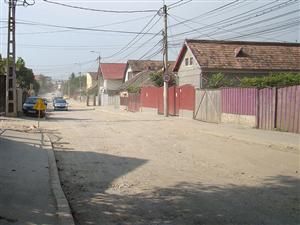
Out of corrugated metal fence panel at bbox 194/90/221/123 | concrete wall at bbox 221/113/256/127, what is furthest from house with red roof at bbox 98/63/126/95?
concrete wall at bbox 221/113/256/127

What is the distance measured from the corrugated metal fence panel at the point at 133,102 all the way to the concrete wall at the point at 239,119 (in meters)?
24.1

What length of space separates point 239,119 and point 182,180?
14808mm

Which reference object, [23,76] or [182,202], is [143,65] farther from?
[182,202]

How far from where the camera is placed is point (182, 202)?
8242 millimetres

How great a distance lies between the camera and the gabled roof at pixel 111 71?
3465 inches

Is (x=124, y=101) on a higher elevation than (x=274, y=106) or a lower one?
lower

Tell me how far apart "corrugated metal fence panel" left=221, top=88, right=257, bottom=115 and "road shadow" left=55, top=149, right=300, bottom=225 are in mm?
12637

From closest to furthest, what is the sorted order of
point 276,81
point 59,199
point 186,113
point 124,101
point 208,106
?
point 59,199 < point 276,81 < point 208,106 < point 186,113 < point 124,101

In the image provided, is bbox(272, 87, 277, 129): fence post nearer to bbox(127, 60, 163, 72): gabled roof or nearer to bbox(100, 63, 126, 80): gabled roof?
bbox(127, 60, 163, 72): gabled roof

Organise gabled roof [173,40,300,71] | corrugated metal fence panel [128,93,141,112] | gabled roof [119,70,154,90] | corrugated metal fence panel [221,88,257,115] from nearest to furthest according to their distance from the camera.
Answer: corrugated metal fence panel [221,88,257,115], gabled roof [173,40,300,71], corrugated metal fence panel [128,93,141,112], gabled roof [119,70,154,90]

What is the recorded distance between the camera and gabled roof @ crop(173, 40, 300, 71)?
127ft

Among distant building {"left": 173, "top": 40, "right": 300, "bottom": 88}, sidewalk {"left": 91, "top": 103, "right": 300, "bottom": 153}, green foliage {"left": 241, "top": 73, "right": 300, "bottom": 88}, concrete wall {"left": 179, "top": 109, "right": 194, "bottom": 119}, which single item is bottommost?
sidewalk {"left": 91, "top": 103, "right": 300, "bottom": 153}

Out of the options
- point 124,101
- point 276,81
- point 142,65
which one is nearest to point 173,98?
point 276,81

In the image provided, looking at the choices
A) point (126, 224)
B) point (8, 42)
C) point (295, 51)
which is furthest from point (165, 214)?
point (295, 51)
